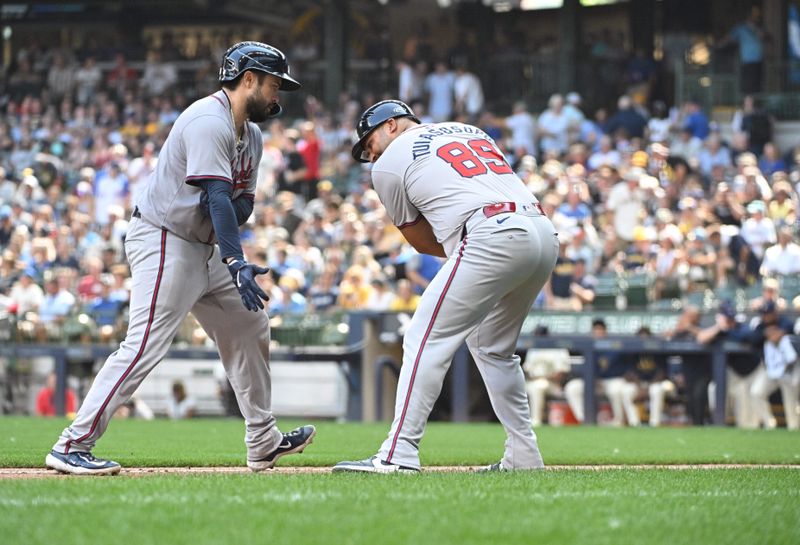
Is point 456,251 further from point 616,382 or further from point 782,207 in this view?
point 782,207

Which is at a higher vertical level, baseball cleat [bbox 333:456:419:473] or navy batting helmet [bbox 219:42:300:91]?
navy batting helmet [bbox 219:42:300:91]

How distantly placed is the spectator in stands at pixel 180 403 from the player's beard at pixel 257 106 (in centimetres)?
1026

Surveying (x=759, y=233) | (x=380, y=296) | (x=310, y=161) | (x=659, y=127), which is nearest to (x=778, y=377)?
(x=759, y=233)

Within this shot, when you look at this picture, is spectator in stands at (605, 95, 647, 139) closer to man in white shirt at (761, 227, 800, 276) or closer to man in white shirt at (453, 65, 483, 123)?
man in white shirt at (453, 65, 483, 123)

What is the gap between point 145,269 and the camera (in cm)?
679

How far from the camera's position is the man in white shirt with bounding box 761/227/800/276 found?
15.5m

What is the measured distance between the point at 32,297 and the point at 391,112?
13.1 metres

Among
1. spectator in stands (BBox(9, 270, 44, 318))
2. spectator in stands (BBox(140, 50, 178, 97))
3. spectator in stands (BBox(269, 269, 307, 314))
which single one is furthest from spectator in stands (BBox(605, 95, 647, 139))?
spectator in stands (BBox(140, 50, 178, 97))

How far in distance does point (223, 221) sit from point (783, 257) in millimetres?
10374

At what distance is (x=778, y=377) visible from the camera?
14031mm

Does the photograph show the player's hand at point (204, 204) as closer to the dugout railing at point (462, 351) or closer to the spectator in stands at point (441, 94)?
the dugout railing at point (462, 351)

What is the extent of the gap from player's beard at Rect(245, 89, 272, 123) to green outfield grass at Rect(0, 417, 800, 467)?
6.76 feet

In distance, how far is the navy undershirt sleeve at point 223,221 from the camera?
649cm

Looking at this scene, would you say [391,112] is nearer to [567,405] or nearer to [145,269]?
[145,269]
